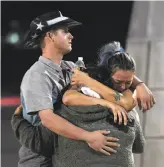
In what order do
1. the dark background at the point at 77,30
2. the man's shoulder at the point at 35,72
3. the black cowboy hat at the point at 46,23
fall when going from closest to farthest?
the man's shoulder at the point at 35,72 → the black cowboy hat at the point at 46,23 → the dark background at the point at 77,30

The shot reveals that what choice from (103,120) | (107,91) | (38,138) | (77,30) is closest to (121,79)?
(107,91)

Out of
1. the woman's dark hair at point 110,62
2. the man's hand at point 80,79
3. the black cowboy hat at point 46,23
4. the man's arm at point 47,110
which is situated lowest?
the man's arm at point 47,110

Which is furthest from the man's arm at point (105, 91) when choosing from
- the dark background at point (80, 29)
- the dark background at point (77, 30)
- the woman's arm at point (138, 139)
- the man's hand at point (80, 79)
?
the dark background at point (80, 29)

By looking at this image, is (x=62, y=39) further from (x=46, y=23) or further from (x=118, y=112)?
(x=118, y=112)

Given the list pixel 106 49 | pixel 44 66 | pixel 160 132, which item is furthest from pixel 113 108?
pixel 160 132

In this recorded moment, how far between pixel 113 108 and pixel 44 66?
380 millimetres

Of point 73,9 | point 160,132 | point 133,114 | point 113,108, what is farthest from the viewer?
point 73,9

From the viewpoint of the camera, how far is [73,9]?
8719mm

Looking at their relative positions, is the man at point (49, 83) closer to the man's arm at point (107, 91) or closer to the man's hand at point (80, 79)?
the man's arm at point (107, 91)

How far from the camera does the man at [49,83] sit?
62.2 inches

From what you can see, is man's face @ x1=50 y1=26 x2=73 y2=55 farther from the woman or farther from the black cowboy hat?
the woman

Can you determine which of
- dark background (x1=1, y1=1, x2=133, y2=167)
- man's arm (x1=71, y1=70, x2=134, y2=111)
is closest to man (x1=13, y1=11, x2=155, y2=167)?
man's arm (x1=71, y1=70, x2=134, y2=111)

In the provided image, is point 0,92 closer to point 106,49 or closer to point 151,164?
point 151,164

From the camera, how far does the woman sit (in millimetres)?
1571
